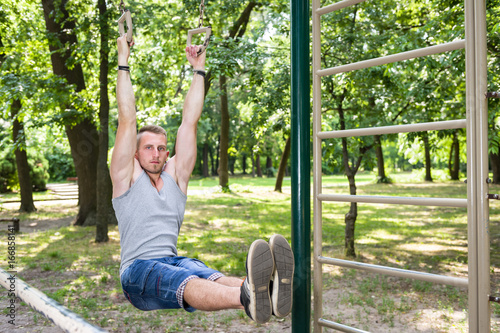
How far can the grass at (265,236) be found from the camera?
4.15 metres

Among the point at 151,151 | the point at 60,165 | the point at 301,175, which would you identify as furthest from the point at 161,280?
the point at 60,165

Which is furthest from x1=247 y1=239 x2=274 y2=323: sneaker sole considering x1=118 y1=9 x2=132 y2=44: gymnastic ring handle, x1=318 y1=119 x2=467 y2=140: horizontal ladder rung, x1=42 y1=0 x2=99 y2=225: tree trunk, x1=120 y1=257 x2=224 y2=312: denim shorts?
x1=42 y1=0 x2=99 y2=225: tree trunk

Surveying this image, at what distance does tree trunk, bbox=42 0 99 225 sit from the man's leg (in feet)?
23.1

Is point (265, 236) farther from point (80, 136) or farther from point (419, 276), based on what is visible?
point (419, 276)

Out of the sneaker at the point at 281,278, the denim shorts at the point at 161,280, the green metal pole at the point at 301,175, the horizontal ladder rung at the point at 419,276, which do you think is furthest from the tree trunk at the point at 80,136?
the sneaker at the point at 281,278

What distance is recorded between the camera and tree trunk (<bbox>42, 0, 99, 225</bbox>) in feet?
28.6

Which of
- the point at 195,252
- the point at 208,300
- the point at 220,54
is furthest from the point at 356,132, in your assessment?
the point at 195,252

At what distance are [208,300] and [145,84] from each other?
25.2 ft

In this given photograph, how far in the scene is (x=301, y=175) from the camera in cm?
238

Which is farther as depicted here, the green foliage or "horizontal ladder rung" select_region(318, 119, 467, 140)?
the green foliage

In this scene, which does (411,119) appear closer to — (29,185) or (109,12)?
(109,12)

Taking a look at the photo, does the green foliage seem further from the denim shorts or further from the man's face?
the denim shorts

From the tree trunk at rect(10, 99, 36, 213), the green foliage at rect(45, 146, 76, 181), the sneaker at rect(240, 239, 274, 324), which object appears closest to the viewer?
the sneaker at rect(240, 239, 274, 324)

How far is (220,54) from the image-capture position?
21.1ft
